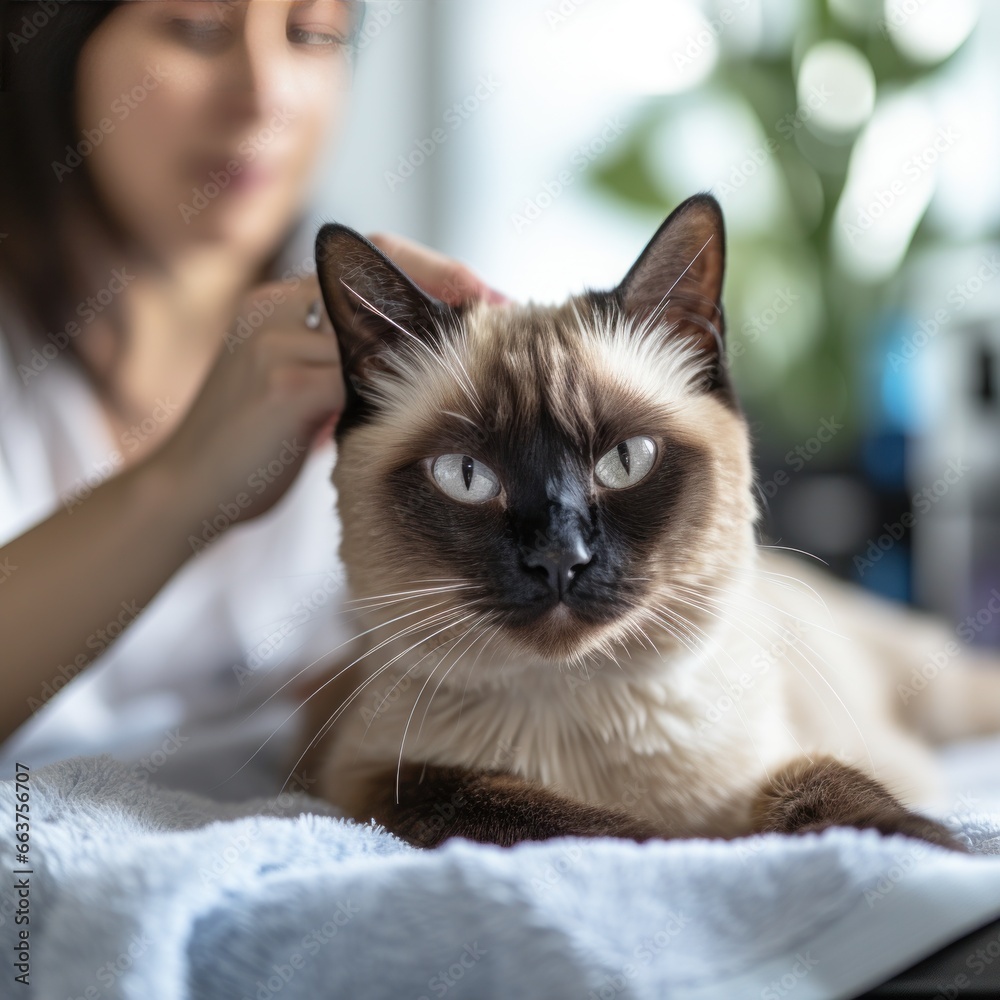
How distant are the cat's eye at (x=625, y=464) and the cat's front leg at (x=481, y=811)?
30cm

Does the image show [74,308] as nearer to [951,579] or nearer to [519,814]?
[519,814]

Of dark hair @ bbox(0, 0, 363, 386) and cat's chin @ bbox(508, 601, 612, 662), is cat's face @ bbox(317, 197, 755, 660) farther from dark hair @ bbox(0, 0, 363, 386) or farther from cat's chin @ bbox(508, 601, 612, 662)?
dark hair @ bbox(0, 0, 363, 386)

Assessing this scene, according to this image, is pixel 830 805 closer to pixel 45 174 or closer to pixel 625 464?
pixel 625 464

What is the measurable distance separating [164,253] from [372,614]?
3.61ft

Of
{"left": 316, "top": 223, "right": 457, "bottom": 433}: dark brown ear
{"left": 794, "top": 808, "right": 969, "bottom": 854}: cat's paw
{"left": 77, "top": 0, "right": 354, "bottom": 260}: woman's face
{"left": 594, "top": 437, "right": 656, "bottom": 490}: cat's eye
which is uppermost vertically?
{"left": 77, "top": 0, "right": 354, "bottom": 260}: woman's face

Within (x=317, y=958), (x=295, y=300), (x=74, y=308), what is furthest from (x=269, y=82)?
(x=317, y=958)

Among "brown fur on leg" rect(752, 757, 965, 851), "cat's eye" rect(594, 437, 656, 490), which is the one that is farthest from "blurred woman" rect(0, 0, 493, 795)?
"brown fur on leg" rect(752, 757, 965, 851)

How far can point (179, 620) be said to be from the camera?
5.84ft

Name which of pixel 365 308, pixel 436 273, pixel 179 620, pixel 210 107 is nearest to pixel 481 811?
pixel 365 308

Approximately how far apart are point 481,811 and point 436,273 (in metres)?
0.64

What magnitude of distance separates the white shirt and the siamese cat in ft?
1.36

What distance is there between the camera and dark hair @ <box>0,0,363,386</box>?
110cm

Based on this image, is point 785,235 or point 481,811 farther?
point 785,235

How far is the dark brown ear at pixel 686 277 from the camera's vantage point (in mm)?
853
